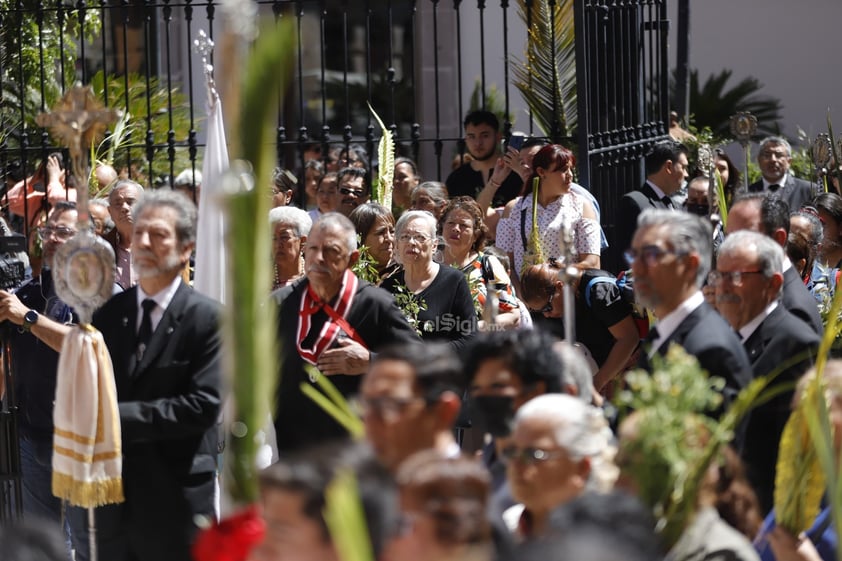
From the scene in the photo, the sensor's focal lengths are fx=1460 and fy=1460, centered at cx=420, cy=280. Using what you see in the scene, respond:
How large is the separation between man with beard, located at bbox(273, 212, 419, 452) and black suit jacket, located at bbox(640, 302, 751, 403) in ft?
5.73

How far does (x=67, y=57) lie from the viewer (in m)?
12.4

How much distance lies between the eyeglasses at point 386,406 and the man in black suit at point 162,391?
1.63 meters

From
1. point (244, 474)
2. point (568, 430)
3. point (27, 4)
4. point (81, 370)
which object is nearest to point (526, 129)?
point (27, 4)

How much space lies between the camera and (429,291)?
7.21 metres

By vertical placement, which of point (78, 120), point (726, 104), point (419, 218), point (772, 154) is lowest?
point (419, 218)

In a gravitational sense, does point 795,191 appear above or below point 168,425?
above

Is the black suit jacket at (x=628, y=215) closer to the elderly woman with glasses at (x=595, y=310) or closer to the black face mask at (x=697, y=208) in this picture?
the black face mask at (x=697, y=208)

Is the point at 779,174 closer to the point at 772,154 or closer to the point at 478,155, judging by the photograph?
the point at 772,154

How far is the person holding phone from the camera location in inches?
382

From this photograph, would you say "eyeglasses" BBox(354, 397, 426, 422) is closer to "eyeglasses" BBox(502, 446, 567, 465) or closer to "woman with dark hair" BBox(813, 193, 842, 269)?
"eyeglasses" BBox(502, 446, 567, 465)

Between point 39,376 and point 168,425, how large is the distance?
1.60 metres

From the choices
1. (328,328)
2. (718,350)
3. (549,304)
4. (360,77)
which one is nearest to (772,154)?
(549,304)

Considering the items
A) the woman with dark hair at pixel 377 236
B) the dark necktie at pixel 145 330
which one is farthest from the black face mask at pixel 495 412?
the woman with dark hair at pixel 377 236

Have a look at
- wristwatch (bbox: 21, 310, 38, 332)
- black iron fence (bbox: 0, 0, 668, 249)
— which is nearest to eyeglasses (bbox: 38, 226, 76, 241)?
wristwatch (bbox: 21, 310, 38, 332)
